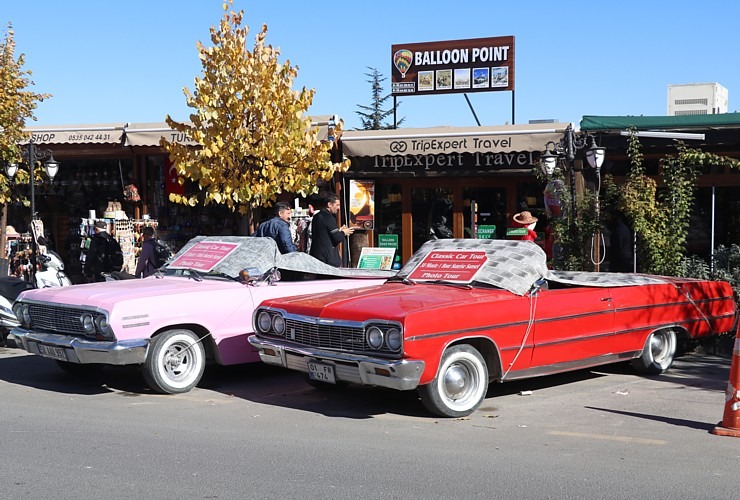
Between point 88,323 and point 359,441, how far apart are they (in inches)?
121

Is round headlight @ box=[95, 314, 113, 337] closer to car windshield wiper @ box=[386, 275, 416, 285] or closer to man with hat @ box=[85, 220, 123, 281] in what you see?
car windshield wiper @ box=[386, 275, 416, 285]

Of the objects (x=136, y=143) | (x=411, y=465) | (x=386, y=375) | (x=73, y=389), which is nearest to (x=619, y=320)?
(x=386, y=375)

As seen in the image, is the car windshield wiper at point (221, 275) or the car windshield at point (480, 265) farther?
the car windshield wiper at point (221, 275)

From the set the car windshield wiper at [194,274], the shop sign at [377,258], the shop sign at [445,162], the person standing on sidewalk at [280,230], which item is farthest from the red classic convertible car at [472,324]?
the shop sign at [445,162]

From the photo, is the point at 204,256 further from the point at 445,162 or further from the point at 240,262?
the point at 445,162

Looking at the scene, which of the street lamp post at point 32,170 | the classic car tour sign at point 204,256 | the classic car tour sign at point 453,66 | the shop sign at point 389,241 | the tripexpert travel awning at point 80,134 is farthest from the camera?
the classic car tour sign at point 453,66

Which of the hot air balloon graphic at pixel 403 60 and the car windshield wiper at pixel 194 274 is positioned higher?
the hot air balloon graphic at pixel 403 60

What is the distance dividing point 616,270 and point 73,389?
Answer: 24.2 ft

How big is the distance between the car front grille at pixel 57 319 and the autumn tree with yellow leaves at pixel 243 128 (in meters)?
5.13

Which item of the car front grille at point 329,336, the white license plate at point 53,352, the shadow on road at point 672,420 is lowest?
the shadow on road at point 672,420

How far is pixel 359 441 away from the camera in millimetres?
6246

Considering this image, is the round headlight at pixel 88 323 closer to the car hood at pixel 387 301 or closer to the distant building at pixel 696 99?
the car hood at pixel 387 301

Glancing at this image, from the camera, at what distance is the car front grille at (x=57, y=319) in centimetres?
806

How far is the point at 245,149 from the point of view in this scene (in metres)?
13.4
